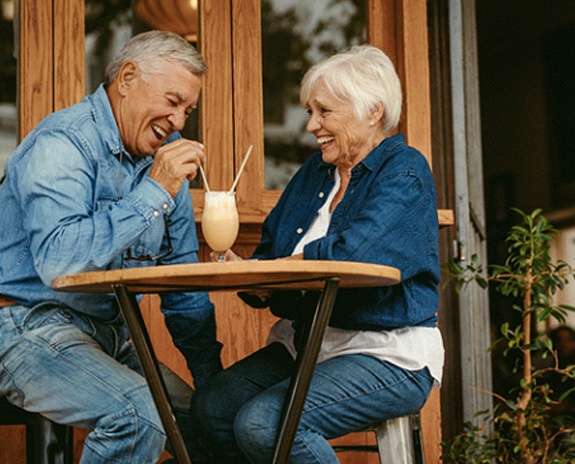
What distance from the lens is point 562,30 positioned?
24.8 feet

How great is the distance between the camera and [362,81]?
2.73 metres

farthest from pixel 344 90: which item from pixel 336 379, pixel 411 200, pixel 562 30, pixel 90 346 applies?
pixel 562 30

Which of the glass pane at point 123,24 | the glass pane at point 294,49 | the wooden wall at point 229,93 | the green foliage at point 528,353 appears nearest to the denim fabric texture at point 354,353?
the wooden wall at point 229,93

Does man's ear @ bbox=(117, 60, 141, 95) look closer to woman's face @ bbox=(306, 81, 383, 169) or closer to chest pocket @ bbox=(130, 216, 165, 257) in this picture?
chest pocket @ bbox=(130, 216, 165, 257)

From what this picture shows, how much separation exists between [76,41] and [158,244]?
1.00 m

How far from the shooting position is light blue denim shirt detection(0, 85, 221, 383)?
2143mm

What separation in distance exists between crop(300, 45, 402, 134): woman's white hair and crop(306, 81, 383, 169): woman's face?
2 cm

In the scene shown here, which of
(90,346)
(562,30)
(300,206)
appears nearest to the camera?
(90,346)

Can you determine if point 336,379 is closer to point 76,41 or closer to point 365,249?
point 365,249

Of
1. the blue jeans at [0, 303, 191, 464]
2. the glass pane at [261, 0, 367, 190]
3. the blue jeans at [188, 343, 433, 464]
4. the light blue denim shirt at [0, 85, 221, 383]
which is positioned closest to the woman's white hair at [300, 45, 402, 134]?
the light blue denim shirt at [0, 85, 221, 383]

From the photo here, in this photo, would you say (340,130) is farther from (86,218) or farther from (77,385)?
(77,385)

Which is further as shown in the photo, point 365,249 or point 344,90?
point 344,90

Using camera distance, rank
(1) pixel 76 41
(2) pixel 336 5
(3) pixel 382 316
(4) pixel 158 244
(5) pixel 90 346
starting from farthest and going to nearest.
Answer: (2) pixel 336 5
(1) pixel 76 41
(4) pixel 158 244
(3) pixel 382 316
(5) pixel 90 346

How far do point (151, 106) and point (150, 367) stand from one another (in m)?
0.79
